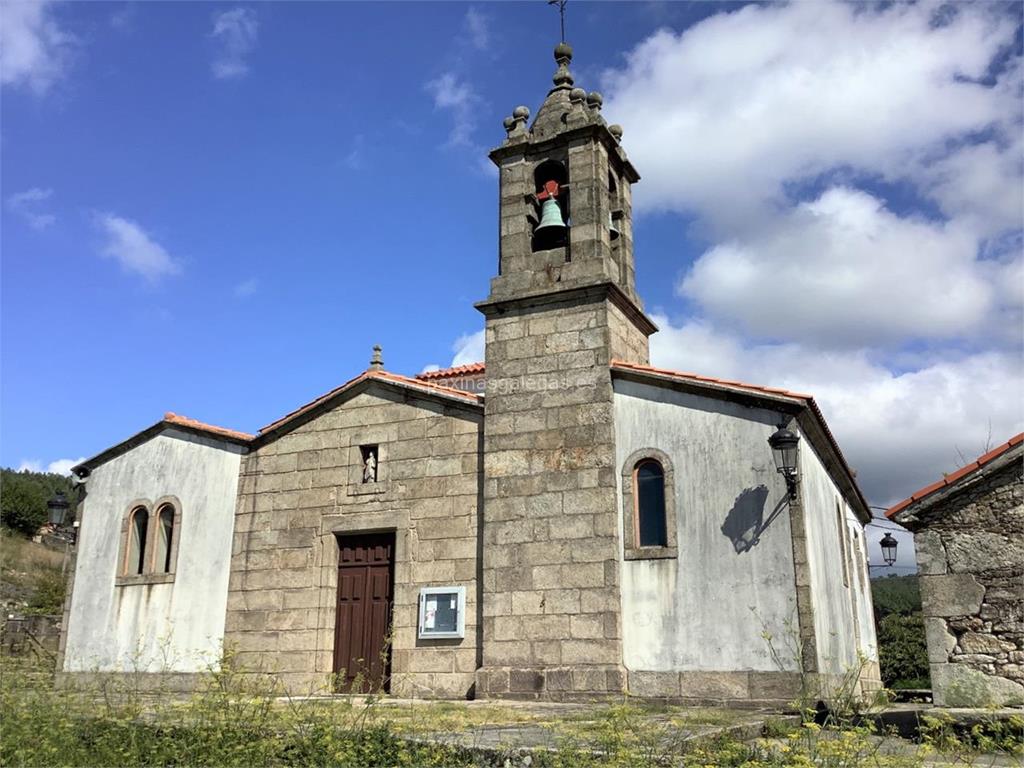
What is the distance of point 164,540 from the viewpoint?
13766 mm

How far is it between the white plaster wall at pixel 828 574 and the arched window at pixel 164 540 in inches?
372

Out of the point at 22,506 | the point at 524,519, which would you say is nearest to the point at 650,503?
the point at 524,519

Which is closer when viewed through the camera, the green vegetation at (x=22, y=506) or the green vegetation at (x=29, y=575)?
the green vegetation at (x=29, y=575)

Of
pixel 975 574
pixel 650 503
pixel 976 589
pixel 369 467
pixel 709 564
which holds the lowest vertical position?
pixel 976 589

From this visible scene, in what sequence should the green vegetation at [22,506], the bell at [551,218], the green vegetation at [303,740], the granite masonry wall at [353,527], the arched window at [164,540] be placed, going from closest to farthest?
1. the green vegetation at [303,740]
2. the granite masonry wall at [353,527]
3. the bell at [551,218]
4. the arched window at [164,540]
5. the green vegetation at [22,506]

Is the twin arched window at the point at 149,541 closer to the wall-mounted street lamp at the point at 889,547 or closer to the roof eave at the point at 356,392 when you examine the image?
the roof eave at the point at 356,392

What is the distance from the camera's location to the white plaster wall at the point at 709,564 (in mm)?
9727

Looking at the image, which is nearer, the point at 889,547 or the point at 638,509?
the point at 638,509

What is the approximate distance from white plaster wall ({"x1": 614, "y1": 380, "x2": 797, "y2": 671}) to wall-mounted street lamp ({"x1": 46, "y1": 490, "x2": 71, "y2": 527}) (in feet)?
30.2

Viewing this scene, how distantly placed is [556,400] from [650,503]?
71.3 inches

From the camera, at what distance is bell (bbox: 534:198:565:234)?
474 inches

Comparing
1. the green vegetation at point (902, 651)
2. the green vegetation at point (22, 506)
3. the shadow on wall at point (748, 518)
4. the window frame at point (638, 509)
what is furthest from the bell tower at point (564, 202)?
the green vegetation at point (22, 506)

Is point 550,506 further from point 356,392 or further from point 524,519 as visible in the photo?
point 356,392

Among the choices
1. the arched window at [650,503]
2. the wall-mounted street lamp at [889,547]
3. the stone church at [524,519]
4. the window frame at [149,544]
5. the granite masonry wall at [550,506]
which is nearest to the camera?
the stone church at [524,519]
